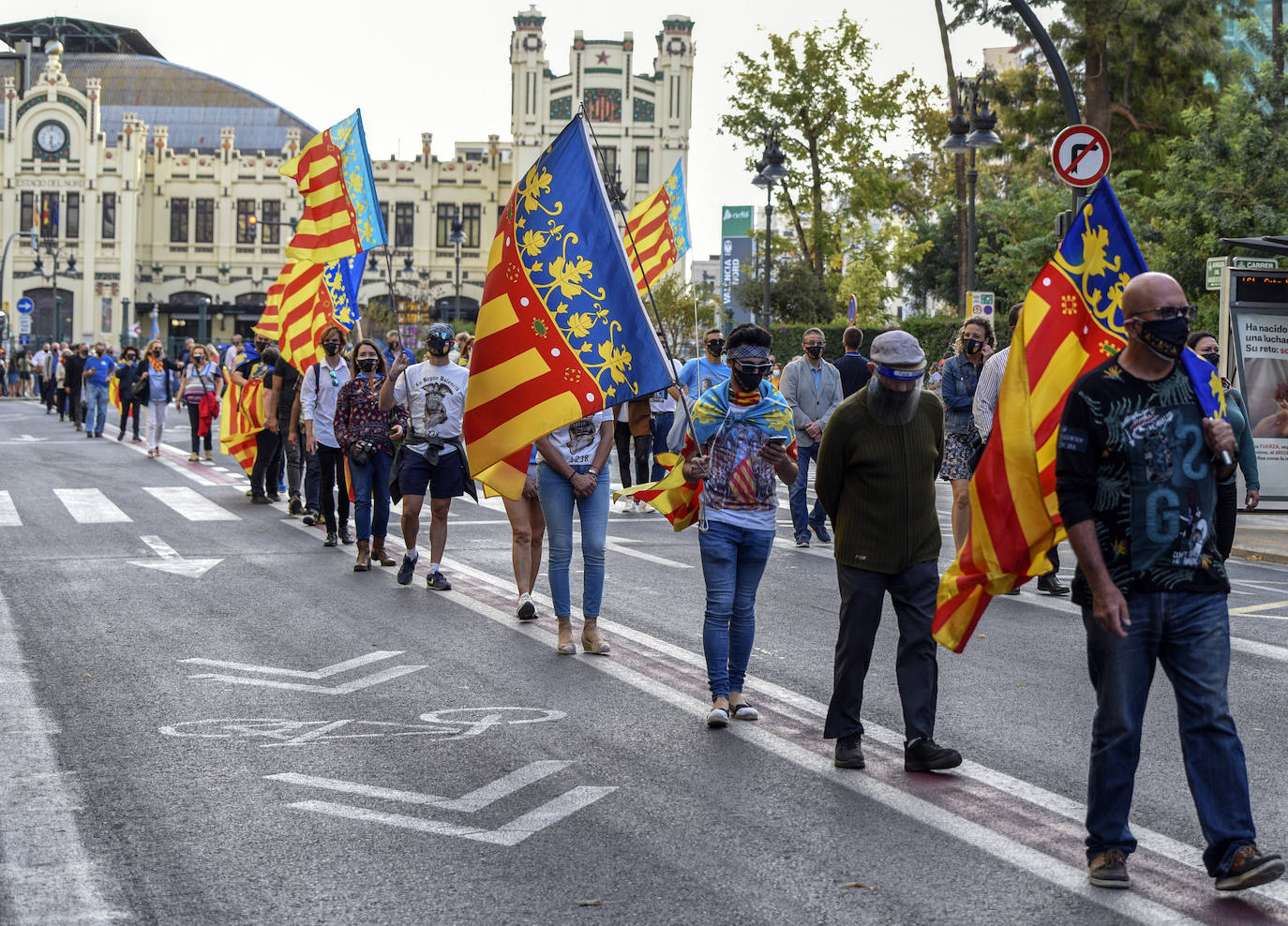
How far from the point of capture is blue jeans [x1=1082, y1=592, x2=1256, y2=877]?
474 centimetres

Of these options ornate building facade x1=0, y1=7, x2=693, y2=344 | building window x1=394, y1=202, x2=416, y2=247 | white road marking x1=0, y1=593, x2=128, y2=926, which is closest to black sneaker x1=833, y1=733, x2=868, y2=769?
white road marking x1=0, y1=593, x2=128, y2=926

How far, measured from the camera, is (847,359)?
15023mm

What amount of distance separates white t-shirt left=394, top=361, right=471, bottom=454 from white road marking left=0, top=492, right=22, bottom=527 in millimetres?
5772

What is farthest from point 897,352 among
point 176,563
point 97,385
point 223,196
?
point 223,196

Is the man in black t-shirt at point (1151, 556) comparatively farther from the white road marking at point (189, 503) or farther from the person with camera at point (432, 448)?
the white road marking at point (189, 503)

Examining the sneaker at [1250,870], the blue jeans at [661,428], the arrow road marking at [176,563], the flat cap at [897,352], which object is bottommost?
the arrow road marking at [176,563]

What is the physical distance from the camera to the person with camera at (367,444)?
12.4m

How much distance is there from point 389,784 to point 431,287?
79480 millimetres

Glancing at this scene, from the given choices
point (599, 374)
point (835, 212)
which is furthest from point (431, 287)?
point (599, 374)

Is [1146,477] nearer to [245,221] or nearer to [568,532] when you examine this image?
[568,532]

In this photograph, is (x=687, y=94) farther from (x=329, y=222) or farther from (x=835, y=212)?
(x=329, y=222)

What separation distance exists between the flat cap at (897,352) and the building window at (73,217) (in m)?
84.6

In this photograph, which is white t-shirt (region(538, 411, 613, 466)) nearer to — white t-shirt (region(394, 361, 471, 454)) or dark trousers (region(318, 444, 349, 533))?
white t-shirt (region(394, 361, 471, 454))

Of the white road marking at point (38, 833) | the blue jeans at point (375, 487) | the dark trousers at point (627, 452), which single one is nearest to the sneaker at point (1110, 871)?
the white road marking at point (38, 833)
